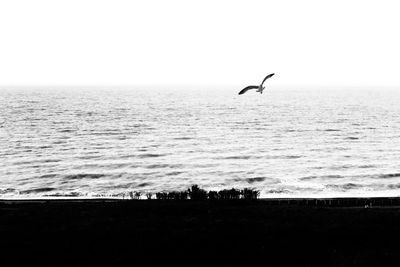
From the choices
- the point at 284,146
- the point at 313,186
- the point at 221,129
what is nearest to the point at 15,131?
the point at 221,129

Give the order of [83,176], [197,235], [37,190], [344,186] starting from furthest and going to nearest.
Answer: [83,176], [344,186], [37,190], [197,235]

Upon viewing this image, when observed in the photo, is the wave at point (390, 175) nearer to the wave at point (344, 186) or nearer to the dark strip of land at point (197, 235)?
the wave at point (344, 186)

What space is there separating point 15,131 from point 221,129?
129 feet

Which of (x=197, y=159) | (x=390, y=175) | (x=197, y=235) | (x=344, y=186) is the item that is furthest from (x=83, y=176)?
(x=390, y=175)

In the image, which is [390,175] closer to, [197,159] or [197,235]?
[197,159]

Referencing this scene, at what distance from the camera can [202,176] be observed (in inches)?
1756

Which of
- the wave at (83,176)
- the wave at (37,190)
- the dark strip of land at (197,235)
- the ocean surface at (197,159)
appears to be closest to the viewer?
the dark strip of land at (197,235)

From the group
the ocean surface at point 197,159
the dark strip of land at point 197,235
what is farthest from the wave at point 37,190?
the dark strip of land at point 197,235

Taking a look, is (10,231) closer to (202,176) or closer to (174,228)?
(174,228)

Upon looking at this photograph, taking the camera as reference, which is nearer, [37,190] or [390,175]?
[37,190]

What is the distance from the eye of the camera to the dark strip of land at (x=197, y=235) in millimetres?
15441

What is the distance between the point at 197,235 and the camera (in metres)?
18.2

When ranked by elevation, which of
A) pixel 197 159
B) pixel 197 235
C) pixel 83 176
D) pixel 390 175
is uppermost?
pixel 197 235

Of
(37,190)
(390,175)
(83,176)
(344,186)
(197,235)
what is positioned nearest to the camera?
(197,235)
